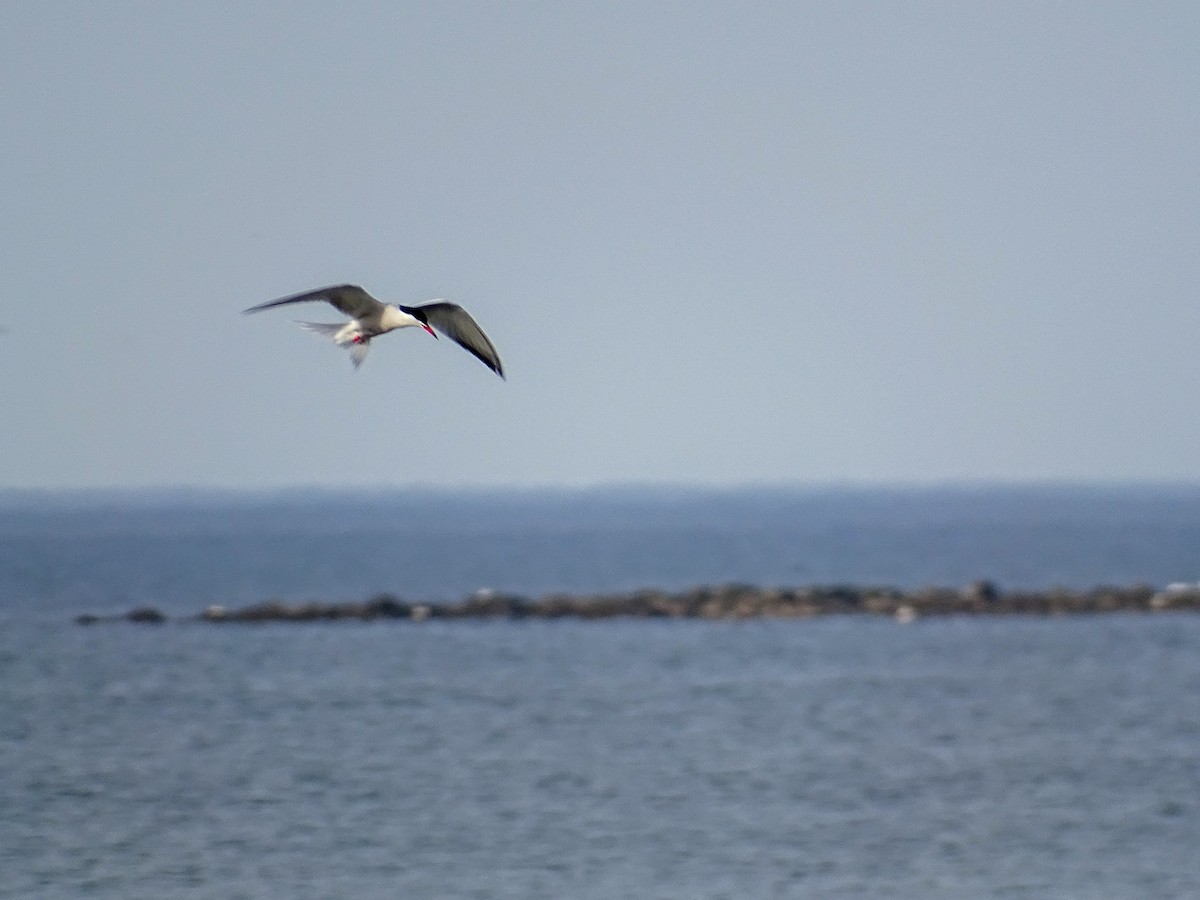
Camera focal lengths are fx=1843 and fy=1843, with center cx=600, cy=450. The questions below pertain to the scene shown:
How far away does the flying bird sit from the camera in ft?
40.1

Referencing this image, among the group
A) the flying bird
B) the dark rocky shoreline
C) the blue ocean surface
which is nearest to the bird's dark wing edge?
the flying bird

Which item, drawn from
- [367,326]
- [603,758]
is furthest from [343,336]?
[603,758]

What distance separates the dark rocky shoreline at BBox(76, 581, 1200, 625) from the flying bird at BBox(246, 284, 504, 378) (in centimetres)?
4627

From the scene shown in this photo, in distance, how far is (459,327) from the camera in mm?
12469

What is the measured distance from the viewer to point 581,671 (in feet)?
147

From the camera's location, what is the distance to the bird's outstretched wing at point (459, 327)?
1226 cm

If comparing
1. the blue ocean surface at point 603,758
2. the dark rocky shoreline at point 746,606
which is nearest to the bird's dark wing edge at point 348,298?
the blue ocean surface at point 603,758

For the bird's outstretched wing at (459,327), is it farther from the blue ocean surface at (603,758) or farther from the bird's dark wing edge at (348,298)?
the blue ocean surface at (603,758)

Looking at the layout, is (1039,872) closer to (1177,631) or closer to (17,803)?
(17,803)

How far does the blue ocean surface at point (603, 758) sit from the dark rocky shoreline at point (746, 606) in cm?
142

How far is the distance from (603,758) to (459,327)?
19354 millimetres

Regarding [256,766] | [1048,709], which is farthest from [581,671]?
[256,766]

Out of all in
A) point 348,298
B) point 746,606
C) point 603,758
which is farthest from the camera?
point 746,606

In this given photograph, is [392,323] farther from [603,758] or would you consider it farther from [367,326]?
[603,758]
